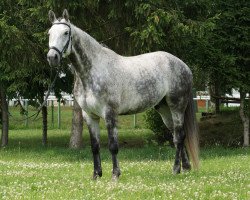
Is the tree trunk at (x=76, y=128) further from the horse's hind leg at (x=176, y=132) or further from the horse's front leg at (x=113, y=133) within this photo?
the horse's front leg at (x=113, y=133)

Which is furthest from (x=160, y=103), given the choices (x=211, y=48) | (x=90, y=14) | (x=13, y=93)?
(x=13, y=93)

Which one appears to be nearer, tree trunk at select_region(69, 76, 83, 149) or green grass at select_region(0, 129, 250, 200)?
green grass at select_region(0, 129, 250, 200)

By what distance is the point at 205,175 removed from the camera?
12.0 meters

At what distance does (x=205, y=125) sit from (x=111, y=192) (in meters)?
17.8

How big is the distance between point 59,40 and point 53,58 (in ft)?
1.64

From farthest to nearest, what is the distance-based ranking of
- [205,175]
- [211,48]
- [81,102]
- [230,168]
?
[211,48] → [230,168] → [205,175] → [81,102]

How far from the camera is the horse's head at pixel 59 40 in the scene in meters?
10.2

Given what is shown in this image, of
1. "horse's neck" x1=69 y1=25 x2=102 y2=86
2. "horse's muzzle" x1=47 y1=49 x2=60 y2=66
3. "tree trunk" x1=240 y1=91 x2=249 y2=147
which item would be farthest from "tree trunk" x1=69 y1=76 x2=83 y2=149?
"horse's muzzle" x1=47 y1=49 x2=60 y2=66

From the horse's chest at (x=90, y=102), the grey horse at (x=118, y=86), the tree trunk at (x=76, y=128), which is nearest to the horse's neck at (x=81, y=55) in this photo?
the grey horse at (x=118, y=86)

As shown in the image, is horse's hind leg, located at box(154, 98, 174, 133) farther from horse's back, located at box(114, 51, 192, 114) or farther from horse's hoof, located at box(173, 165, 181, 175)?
horse's hoof, located at box(173, 165, 181, 175)

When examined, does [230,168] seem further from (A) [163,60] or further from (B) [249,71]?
(B) [249,71]

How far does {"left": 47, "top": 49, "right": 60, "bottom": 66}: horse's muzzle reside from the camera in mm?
10102

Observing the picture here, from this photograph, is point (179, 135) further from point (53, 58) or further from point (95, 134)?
point (53, 58)

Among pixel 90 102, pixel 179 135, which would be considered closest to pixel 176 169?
pixel 179 135
